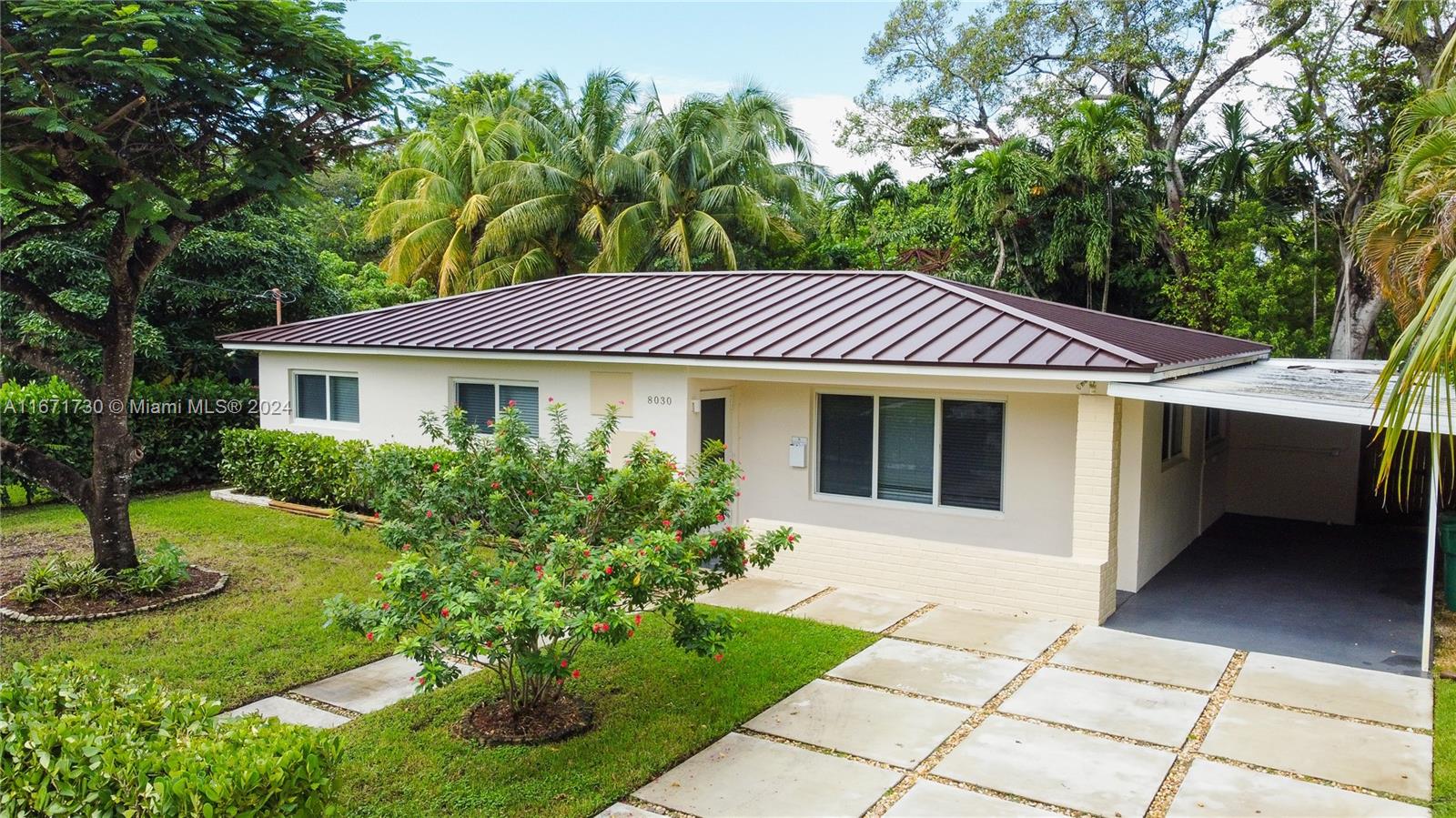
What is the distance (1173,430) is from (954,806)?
806 centimetres

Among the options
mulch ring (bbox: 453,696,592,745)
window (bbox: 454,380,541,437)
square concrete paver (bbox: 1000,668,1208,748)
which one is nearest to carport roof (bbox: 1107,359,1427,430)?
square concrete paver (bbox: 1000,668,1208,748)

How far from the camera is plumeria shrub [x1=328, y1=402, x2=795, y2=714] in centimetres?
562

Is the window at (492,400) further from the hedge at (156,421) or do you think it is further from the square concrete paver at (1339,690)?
the square concrete paver at (1339,690)

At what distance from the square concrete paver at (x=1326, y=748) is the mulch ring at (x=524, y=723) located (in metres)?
4.33

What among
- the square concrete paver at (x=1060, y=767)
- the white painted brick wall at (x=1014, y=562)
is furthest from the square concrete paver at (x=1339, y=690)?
the square concrete paver at (x=1060, y=767)

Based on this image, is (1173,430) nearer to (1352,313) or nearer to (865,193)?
(1352,313)

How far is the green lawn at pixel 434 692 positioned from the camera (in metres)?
5.92

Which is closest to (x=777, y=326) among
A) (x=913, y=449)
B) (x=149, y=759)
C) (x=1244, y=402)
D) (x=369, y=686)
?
(x=913, y=449)

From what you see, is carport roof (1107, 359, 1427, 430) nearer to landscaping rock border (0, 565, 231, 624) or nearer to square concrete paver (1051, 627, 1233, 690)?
square concrete paver (1051, 627, 1233, 690)

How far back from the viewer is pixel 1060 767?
247 inches

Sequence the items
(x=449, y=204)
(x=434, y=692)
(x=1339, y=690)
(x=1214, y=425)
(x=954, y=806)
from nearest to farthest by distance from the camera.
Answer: (x=954, y=806) → (x=434, y=692) → (x=1339, y=690) → (x=1214, y=425) → (x=449, y=204)

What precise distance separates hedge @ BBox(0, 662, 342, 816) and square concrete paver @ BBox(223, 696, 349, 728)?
6.70 ft

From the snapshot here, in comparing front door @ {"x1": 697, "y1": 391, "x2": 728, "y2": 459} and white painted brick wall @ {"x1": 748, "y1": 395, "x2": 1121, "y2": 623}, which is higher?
front door @ {"x1": 697, "y1": 391, "x2": 728, "y2": 459}

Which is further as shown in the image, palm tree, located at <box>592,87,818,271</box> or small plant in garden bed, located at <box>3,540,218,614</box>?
palm tree, located at <box>592,87,818,271</box>
